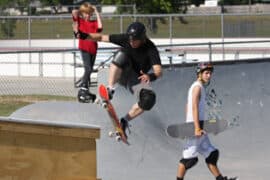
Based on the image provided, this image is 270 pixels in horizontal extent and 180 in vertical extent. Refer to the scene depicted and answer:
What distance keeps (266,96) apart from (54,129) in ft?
20.2

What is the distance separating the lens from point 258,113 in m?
13.1

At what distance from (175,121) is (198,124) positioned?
335 centimetres

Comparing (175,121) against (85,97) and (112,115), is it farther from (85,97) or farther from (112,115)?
(112,115)

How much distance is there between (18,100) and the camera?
17.3 metres

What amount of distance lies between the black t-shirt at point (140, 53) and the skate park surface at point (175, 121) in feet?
3.67

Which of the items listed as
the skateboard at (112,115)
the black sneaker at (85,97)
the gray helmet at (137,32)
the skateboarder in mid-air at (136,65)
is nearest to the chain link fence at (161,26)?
the black sneaker at (85,97)

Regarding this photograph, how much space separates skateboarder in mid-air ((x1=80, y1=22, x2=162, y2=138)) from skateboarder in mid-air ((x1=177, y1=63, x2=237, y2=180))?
1.01 metres

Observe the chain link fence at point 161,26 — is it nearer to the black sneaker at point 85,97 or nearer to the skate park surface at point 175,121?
the skate park surface at point 175,121

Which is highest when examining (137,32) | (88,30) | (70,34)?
(137,32)

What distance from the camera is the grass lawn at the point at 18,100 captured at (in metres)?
16.3

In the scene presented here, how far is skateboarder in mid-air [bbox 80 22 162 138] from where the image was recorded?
32.4 ft

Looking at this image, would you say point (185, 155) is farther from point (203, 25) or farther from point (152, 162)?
point (203, 25)

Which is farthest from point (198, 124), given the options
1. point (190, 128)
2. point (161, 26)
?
point (161, 26)

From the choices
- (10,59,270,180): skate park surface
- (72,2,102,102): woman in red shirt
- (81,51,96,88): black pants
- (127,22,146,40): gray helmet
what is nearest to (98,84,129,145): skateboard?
(10,59,270,180): skate park surface
